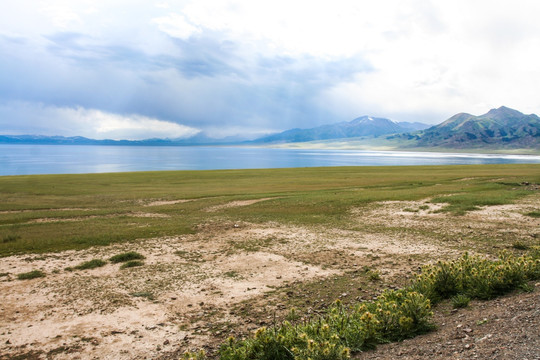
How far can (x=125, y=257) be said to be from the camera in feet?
52.2

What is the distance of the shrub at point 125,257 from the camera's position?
51.5 feet

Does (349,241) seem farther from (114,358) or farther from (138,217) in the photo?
(138,217)

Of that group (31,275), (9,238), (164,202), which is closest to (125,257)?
(31,275)

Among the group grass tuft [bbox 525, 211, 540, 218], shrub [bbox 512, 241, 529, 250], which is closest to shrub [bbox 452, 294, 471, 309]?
shrub [bbox 512, 241, 529, 250]

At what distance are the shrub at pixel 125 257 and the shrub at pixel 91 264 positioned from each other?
459 mm

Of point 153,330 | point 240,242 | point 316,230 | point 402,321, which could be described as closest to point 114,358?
point 153,330

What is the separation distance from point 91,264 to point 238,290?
7542 mm

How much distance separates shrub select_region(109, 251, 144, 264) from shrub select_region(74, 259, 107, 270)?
→ 0.46 m

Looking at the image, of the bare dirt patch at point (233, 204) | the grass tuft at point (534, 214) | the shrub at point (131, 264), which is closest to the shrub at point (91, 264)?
the shrub at point (131, 264)

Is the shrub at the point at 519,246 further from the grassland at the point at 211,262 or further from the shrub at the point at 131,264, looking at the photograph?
the shrub at the point at 131,264

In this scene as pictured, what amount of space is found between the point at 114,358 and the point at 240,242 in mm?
10976

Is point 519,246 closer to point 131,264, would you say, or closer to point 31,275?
point 131,264

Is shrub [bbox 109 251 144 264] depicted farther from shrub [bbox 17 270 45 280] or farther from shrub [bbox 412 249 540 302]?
shrub [bbox 412 249 540 302]

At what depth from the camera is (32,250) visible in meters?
17.8
